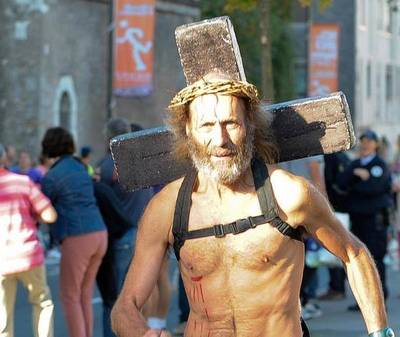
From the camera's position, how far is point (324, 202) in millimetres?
4617

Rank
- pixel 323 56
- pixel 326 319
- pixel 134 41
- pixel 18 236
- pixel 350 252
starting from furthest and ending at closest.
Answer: pixel 323 56 < pixel 134 41 < pixel 326 319 < pixel 18 236 < pixel 350 252

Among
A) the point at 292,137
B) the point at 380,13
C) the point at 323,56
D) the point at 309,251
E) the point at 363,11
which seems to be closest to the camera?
the point at 292,137

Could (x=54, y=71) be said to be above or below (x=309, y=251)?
above

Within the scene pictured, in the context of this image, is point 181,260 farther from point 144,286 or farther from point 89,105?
point 89,105

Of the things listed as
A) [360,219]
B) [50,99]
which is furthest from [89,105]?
[360,219]

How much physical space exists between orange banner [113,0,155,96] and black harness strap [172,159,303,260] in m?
22.3

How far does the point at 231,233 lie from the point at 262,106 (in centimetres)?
50

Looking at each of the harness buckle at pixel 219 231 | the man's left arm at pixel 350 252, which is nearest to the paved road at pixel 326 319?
the man's left arm at pixel 350 252

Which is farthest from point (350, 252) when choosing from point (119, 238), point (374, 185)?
point (374, 185)

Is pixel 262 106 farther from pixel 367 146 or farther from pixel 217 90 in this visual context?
pixel 367 146

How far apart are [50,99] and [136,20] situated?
3205 millimetres

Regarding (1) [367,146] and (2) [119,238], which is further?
(1) [367,146]

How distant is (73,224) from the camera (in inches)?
383

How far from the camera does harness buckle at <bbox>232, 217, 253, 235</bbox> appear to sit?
4.52m
